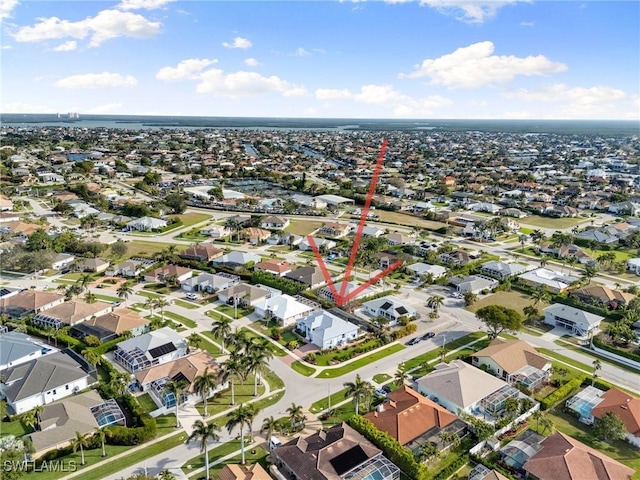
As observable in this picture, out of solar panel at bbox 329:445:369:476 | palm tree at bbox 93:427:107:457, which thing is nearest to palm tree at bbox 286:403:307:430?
solar panel at bbox 329:445:369:476

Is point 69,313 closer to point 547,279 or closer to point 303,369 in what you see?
point 303,369

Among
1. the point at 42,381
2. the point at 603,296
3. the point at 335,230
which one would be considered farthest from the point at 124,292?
the point at 603,296

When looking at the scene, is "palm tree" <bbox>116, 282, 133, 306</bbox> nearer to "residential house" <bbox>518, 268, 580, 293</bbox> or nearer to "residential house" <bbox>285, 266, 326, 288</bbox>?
"residential house" <bbox>285, 266, 326, 288</bbox>

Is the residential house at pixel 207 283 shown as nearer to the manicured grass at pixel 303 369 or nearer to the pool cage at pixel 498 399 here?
the manicured grass at pixel 303 369

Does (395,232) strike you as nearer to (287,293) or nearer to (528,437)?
(287,293)

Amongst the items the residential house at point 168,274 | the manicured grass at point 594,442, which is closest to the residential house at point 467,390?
the manicured grass at point 594,442
